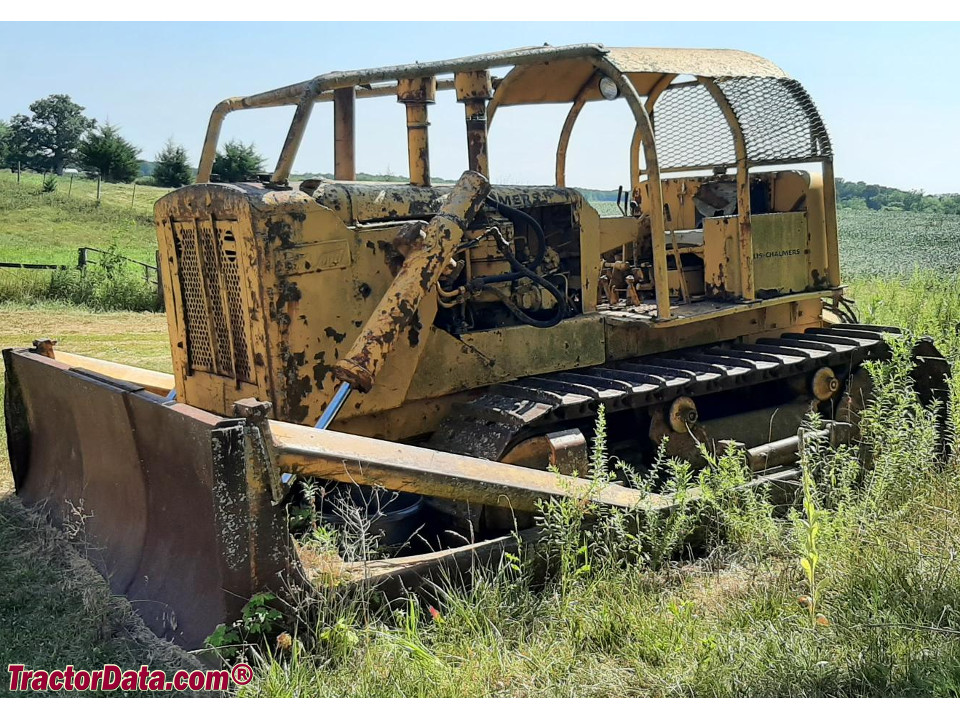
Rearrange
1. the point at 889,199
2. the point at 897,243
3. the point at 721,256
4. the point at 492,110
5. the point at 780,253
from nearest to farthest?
the point at 721,256 → the point at 780,253 → the point at 492,110 → the point at 897,243 → the point at 889,199

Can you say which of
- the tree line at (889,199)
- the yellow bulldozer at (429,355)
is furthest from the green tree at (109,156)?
the yellow bulldozer at (429,355)

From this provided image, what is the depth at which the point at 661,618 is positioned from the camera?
12.0 ft

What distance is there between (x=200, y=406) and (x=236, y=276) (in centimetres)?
92

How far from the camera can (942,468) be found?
568 centimetres

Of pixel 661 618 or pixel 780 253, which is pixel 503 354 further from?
pixel 780 253

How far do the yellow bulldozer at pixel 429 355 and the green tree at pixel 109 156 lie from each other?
38.9 m

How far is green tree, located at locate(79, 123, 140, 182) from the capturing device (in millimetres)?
41719

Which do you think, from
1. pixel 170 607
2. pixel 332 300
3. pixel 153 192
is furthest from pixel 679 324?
pixel 153 192

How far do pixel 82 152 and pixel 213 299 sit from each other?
4127 cm

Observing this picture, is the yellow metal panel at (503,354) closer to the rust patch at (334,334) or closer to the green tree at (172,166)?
the rust patch at (334,334)

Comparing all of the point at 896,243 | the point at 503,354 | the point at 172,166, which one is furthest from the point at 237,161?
the point at 503,354

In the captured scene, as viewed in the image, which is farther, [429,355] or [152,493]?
[429,355]

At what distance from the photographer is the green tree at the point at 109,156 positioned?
41719 mm

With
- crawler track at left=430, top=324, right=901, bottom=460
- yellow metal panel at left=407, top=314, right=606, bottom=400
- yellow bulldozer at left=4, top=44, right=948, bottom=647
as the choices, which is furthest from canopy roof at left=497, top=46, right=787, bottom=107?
crawler track at left=430, top=324, right=901, bottom=460
